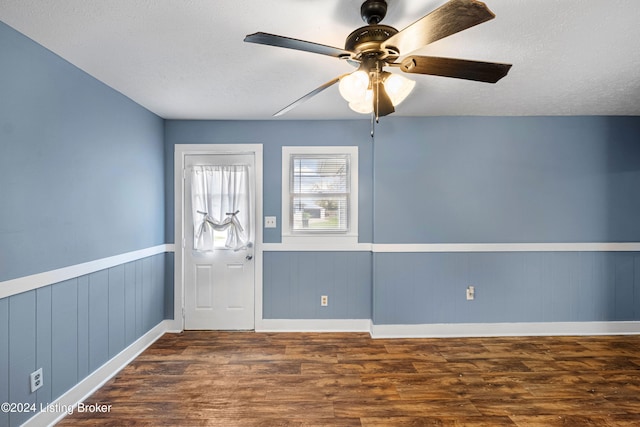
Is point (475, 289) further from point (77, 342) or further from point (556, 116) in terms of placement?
point (77, 342)

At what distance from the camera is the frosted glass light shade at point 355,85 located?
5.31ft

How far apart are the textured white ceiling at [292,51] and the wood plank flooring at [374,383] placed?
2372 millimetres

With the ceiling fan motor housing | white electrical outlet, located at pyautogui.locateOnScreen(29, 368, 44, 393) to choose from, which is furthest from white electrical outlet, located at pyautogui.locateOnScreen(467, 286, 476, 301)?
white electrical outlet, located at pyautogui.locateOnScreen(29, 368, 44, 393)

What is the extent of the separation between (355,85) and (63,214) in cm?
208

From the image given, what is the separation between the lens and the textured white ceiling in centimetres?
161

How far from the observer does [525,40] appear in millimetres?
1921

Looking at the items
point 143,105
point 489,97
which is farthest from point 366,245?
point 143,105

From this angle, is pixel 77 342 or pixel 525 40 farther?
pixel 77 342

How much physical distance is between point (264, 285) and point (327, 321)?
816 mm

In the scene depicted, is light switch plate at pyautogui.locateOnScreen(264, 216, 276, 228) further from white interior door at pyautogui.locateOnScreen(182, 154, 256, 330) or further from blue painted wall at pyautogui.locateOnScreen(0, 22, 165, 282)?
blue painted wall at pyautogui.locateOnScreen(0, 22, 165, 282)

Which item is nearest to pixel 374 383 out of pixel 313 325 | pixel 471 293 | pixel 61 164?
pixel 313 325

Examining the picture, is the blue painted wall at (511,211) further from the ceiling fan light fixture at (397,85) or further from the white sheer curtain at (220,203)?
the ceiling fan light fixture at (397,85)

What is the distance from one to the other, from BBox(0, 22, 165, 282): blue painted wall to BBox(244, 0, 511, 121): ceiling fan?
1493mm

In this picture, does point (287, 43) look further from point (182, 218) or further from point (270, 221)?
point (182, 218)
